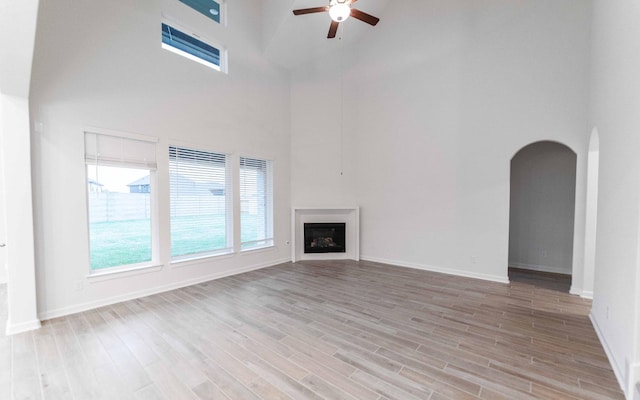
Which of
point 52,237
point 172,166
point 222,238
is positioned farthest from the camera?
point 222,238

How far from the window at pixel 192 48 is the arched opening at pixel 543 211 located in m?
6.23

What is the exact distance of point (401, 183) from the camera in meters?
5.67

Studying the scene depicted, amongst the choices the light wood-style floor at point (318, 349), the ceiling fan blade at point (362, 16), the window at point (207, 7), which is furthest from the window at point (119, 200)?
the ceiling fan blade at point (362, 16)

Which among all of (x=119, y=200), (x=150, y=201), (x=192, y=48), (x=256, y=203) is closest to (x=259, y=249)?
(x=256, y=203)

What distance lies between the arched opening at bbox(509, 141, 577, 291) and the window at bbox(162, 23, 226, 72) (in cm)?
623

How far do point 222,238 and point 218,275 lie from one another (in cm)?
69

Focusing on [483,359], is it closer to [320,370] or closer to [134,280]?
[320,370]

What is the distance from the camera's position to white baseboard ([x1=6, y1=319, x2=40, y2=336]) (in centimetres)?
286

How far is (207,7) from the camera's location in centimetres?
494

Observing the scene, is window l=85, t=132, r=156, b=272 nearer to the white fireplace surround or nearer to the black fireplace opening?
the white fireplace surround

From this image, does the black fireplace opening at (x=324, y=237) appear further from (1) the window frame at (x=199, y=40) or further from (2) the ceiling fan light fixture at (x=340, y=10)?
(2) the ceiling fan light fixture at (x=340, y=10)

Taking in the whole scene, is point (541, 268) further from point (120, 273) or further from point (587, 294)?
point (120, 273)

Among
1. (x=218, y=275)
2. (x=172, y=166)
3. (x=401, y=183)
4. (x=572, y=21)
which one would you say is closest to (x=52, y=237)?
(x=172, y=166)

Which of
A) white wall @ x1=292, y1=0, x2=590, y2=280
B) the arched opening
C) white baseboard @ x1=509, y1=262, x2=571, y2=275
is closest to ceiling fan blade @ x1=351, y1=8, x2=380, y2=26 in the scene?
white wall @ x1=292, y1=0, x2=590, y2=280
